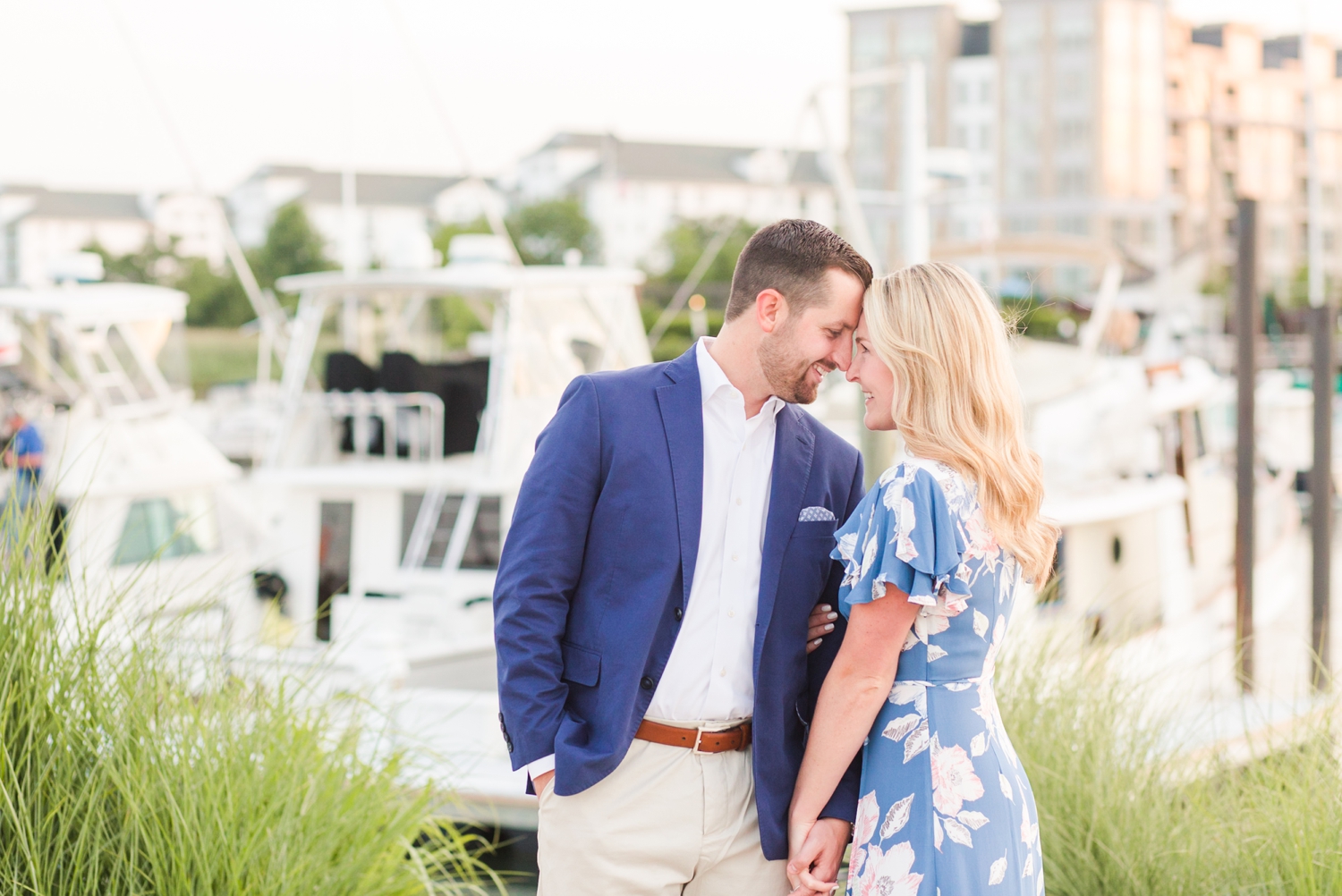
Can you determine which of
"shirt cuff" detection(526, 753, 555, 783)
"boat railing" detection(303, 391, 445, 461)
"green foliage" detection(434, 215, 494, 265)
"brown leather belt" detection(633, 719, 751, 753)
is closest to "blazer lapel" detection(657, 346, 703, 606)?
"brown leather belt" detection(633, 719, 751, 753)

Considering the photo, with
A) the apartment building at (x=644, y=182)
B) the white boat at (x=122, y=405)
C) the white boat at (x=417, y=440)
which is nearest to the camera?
the white boat at (x=417, y=440)

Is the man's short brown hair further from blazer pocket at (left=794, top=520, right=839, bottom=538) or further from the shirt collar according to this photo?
blazer pocket at (left=794, top=520, right=839, bottom=538)

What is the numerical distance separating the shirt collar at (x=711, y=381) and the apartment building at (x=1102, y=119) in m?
84.2

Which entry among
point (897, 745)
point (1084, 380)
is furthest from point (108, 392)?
point (897, 745)

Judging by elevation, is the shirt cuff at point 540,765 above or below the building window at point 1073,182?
below

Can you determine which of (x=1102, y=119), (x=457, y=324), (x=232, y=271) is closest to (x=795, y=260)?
(x=457, y=324)

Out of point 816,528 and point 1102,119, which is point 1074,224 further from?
point 816,528

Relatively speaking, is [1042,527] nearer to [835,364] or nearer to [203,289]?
[835,364]

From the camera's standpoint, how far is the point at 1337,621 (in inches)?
601

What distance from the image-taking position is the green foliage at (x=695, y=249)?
66750 millimetres

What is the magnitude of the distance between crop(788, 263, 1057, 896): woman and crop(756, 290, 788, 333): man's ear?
161 mm

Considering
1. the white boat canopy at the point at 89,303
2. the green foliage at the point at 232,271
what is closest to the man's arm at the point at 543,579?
the white boat canopy at the point at 89,303

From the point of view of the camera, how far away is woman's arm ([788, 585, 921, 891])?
2.18m

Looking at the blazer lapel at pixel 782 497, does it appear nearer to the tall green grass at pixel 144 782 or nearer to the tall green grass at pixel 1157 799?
the tall green grass at pixel 144 782
